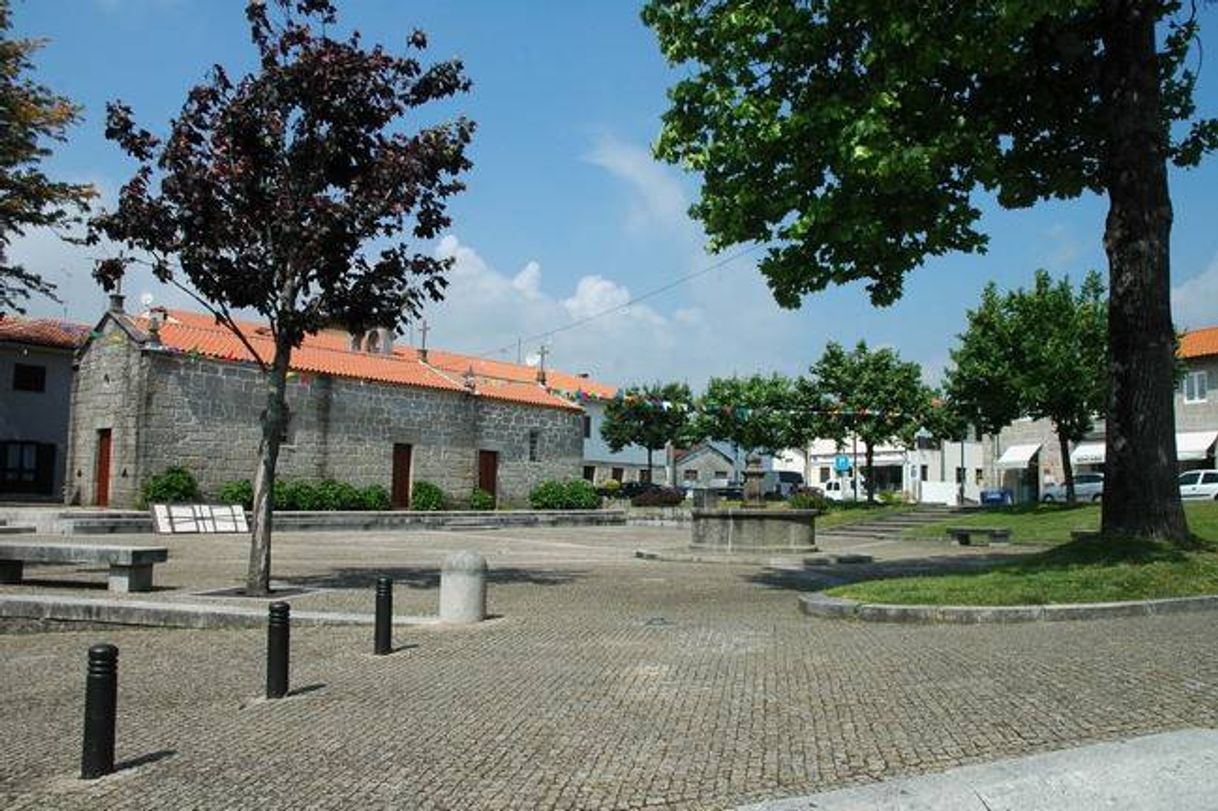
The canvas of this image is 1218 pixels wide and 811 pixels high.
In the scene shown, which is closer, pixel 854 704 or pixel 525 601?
pixel 854 704

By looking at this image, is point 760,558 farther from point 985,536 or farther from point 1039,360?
point 1039,360

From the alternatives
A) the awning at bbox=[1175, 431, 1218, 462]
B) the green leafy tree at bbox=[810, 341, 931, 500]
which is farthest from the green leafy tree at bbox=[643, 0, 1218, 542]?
the awning at bbox=[1175, 431, 1218, 462]

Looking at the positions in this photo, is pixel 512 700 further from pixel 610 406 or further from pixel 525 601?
pixel 610 406

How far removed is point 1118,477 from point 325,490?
80.9 feet

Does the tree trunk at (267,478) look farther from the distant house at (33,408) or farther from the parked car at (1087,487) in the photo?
the parked car at (1087,487)

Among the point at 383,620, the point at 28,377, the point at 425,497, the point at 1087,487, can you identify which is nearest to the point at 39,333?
the point at 28,377

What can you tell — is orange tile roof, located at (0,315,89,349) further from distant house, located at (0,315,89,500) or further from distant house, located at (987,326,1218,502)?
distant house, located at (987,326,1218,502)

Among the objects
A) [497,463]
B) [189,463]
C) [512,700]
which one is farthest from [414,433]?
[512,700]

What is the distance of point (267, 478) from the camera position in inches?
515

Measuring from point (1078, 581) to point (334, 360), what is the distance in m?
29.6

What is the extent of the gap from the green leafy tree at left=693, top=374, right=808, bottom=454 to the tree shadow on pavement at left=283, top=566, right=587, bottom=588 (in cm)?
3387

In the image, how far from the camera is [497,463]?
130ft

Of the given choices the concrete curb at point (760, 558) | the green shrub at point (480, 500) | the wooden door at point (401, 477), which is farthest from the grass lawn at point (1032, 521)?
the wooden door at point (401, 477)

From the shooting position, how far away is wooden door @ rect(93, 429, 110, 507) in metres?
30.5
